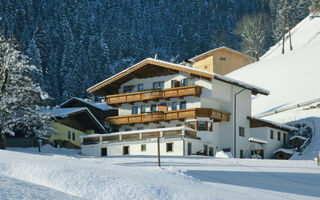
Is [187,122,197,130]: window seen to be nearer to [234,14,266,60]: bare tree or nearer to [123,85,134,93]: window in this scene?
[123,85,134,93]: window

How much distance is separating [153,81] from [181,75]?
3.33m

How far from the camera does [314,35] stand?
9775cm

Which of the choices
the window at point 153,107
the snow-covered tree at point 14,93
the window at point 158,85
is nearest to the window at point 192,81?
the window at point 158,85

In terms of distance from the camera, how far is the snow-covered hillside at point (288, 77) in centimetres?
6650

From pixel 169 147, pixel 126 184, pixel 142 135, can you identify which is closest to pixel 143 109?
pixel 142 135

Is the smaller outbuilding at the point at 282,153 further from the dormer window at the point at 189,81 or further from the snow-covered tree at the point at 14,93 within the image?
the snow-covered tree at the point at 14,93

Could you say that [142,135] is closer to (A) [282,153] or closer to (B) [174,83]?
(B) [174,83]

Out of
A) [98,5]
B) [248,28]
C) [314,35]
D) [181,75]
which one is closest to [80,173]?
[181,75]

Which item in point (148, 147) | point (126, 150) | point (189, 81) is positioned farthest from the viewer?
point (189, 81)

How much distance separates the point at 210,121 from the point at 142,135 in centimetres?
673

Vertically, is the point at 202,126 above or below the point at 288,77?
below

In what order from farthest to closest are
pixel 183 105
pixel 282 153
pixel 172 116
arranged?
pixel 282 153, pixel 183 105, pixel 172 116

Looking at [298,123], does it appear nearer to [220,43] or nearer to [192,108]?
[192,108]

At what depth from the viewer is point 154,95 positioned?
163ft
